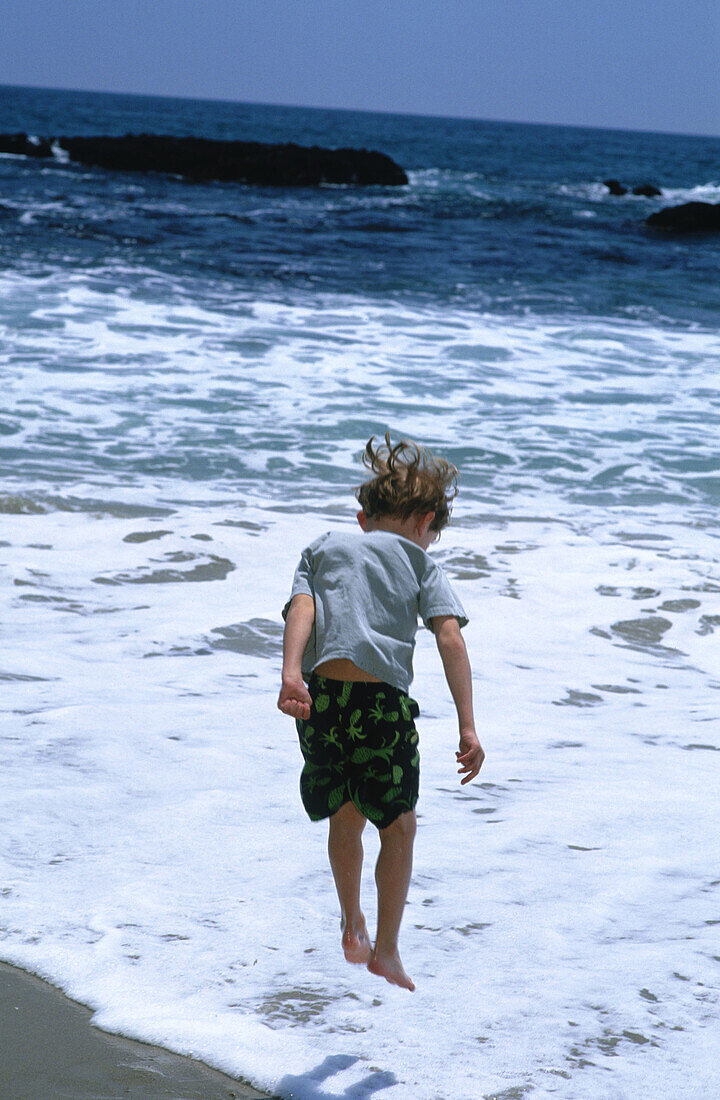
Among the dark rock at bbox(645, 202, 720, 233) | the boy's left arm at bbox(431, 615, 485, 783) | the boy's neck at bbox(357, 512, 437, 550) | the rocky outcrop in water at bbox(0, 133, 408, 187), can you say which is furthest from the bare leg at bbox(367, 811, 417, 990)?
the rocky outcrop in water at bbox(0, 133, 408, 187)

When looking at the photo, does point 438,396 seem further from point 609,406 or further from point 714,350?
point 714,350

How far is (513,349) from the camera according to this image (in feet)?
46.4

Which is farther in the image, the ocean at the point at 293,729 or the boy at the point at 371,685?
the ocean at the point at 293,729

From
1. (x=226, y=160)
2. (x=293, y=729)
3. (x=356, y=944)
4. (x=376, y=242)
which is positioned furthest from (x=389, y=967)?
(x=226, y=160)

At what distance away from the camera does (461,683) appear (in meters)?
2.39

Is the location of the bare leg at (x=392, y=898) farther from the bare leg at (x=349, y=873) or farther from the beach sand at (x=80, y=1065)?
the beach sand at (x=80, y=1065)

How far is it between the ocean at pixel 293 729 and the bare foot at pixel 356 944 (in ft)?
0.81

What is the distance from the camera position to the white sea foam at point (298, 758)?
2604 millimetres

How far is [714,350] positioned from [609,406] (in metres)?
4.48

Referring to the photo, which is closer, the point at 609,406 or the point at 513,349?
the point at 609,406

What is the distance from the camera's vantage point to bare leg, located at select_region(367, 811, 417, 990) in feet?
7.88

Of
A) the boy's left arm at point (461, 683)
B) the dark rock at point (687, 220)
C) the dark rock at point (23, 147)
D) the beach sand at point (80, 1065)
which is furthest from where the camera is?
the dark rock at point (23, 147)

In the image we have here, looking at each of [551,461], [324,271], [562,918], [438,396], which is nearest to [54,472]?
[551,461]

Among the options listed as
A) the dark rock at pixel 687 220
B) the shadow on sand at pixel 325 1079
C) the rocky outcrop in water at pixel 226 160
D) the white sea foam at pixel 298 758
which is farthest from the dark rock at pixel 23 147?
the shadow on sand at pixel 325 1079
